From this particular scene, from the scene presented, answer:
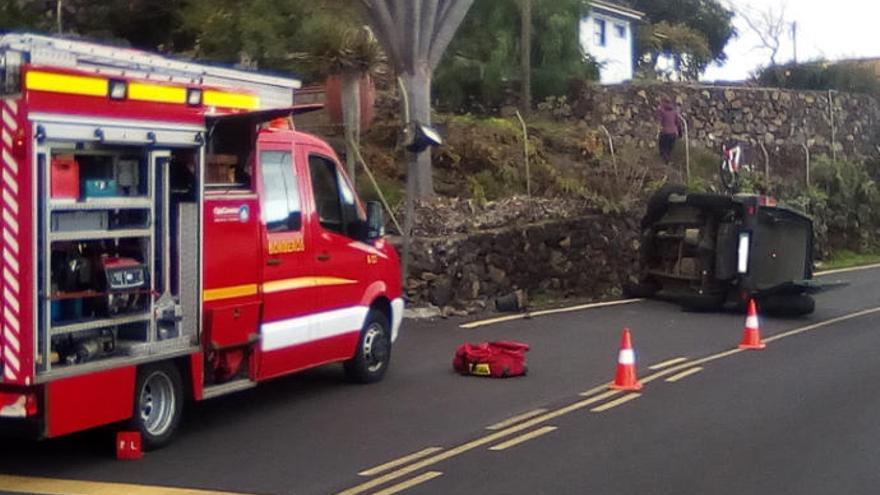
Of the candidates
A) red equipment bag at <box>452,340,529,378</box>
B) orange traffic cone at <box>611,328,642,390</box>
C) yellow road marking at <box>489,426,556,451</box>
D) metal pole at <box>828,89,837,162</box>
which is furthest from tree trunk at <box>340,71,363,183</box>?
metal pole at <box>828,89,837,162</box>

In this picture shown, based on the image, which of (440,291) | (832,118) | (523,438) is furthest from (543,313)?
(832,118)

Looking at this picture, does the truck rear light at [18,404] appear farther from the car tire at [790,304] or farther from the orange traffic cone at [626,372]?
the car tire at [790,304]

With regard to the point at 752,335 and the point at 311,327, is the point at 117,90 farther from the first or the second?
the point at 752,335

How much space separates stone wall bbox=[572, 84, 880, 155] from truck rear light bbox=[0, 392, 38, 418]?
2342 centimetres

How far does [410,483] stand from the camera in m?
9.41

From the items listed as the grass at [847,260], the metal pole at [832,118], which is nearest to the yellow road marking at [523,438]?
the grass at [847,260]

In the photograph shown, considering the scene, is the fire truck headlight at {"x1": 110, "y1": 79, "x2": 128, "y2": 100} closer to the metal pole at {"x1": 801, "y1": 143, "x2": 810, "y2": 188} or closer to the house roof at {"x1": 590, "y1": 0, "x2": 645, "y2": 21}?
the metal pole at {"x1": 801, "y1": 143, "x2": 810, "y2": 188}

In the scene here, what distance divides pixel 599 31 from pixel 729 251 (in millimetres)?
29049

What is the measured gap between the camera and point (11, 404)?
9133mm

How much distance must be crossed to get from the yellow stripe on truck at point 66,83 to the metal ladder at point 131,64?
77 millimetres

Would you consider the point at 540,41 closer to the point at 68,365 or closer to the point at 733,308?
the point at 733,308

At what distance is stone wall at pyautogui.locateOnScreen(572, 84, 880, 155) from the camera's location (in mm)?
32500

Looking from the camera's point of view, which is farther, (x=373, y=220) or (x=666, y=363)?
(x=666, y=363)

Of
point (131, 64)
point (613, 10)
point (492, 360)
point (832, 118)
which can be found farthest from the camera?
point (613, 10)
